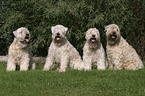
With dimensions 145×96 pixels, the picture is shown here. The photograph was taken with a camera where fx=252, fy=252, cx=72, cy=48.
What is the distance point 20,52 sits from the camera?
9.36 meters

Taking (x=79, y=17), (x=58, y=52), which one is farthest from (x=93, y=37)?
(x=79, y=17)

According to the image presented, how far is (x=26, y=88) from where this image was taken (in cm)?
672

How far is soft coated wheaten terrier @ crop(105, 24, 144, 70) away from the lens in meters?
9.54

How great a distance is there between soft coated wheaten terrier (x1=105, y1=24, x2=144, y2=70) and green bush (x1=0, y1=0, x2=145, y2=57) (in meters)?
5.02

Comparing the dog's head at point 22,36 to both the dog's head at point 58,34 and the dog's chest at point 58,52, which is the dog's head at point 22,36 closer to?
the dog's head at point 58,34

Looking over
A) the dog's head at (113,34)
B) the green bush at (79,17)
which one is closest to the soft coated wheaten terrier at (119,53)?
the dog's head at (113,34)

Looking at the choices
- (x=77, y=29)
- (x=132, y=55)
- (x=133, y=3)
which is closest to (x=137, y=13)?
(x=133, y=3)

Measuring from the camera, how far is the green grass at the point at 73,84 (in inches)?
248

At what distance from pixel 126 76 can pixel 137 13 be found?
7.91 metres

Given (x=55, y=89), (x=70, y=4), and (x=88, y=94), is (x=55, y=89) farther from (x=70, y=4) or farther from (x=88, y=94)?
(x=70, y=4)

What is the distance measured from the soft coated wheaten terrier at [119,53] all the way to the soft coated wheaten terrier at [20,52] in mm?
3084

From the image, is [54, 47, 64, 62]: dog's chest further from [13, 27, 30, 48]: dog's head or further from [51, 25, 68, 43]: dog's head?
[13, 27, 30, 48]: dog's head

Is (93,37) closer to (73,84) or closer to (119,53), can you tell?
(119,53)

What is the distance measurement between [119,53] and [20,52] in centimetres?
372
